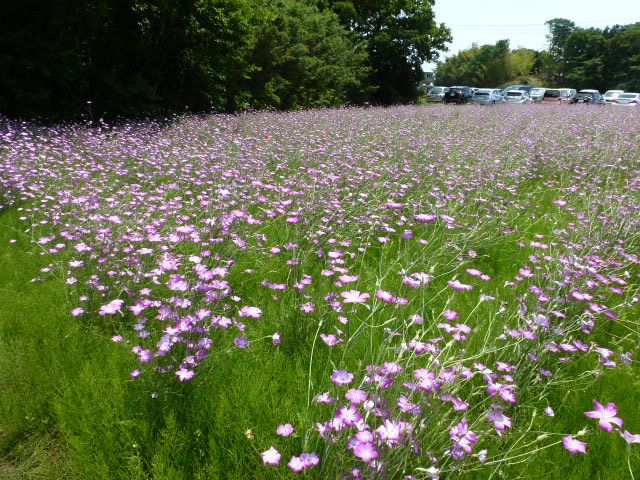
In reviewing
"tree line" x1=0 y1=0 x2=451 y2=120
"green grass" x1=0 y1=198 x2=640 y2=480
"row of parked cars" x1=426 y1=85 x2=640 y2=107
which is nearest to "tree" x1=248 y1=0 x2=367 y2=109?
"tree line" x1=0 y1=0 x2=451 y2=120

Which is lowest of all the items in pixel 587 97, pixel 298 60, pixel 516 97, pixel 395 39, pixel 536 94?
pixel 587 97

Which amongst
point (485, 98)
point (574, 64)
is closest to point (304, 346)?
point (485, 98)

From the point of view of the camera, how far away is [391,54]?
27734mm

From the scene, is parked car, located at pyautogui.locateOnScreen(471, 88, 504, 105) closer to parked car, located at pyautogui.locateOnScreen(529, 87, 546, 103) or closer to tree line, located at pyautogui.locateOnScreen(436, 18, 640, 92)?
parked car, located at pyautogui.locateOnScreen(529, 87, 546, 103)

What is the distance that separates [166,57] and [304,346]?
40.8 ft

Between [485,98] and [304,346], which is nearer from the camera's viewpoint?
[304,346]

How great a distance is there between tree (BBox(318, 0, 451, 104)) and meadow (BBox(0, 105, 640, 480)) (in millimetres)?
24534

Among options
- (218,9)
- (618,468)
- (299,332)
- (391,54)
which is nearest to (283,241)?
(299,332)

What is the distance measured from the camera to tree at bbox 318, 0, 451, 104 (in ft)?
89.2

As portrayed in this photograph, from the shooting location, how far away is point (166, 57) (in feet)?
41.4

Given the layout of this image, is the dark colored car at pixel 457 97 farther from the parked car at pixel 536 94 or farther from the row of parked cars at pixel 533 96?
the parked car at pixel 536 94

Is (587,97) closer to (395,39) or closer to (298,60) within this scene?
(395,39)

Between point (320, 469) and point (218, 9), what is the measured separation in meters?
13.6

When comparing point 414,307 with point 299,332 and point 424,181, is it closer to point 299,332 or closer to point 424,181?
point 299,332
